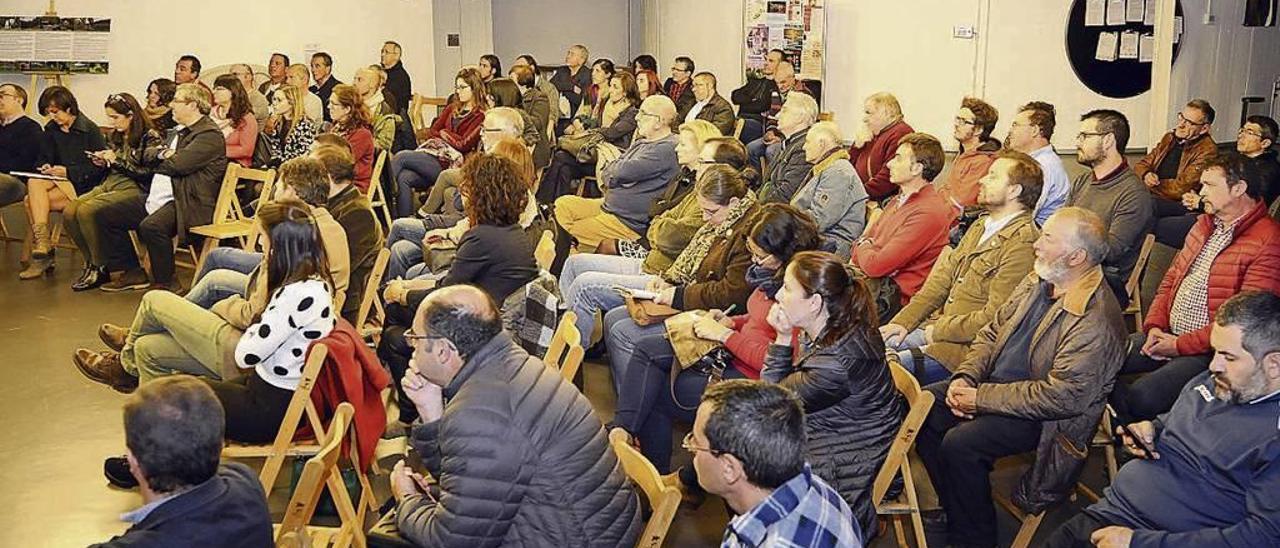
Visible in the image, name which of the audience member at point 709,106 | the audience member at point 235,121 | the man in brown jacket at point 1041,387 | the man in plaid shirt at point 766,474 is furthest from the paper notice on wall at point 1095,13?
the man in plaid shirt at point 766,474

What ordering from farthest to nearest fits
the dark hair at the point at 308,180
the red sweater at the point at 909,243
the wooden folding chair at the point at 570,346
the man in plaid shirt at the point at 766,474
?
1. the dark hair at the point at 308,180
2. the red sweater at the point at 909,243
3. the wooden folding chair at the point at 570,346
4. the man in plaid shirt at the point at 766,474

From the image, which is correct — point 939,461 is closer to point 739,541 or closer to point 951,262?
point 951,262

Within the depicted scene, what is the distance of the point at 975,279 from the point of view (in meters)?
4.59

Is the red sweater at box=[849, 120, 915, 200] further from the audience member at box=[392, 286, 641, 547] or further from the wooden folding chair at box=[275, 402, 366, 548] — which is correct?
the audience member at box=[392, 286, 641, 547]

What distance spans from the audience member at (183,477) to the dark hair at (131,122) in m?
5.52

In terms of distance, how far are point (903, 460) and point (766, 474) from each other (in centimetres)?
123

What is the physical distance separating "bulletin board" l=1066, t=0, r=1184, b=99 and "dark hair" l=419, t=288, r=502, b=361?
967cm

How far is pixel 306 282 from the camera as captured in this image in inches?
160

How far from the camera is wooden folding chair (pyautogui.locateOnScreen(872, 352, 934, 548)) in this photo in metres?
3.48

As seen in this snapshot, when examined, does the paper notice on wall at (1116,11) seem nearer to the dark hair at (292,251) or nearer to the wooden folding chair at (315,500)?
the dark hair at (292,251)

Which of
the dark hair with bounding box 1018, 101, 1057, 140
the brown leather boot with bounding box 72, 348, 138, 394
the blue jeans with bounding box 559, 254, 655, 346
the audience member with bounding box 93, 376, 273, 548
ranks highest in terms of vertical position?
the dark hair with bounding box 1018, 101, 1057, 140

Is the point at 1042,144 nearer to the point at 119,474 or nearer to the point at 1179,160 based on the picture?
the point at 1179,160

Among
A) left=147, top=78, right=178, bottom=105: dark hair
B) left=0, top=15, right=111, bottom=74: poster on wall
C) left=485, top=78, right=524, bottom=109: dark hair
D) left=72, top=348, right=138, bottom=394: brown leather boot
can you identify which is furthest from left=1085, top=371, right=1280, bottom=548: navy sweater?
left=0, top=15, right=111, bottom=74: poster on wall

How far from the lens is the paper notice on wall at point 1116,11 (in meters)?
11.3
